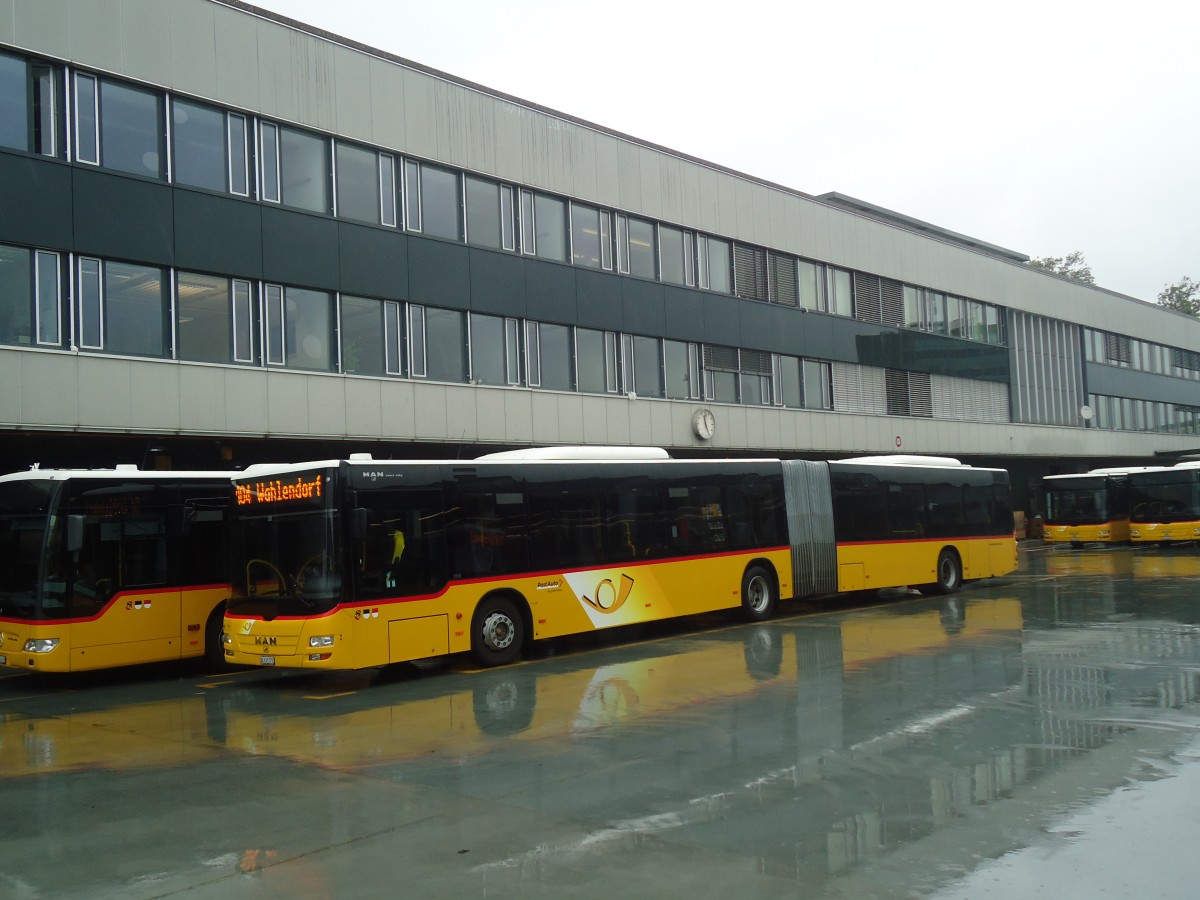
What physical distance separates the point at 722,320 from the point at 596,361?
555cm

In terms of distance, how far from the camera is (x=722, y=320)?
31562 millimetres

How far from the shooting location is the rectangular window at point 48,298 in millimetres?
18062

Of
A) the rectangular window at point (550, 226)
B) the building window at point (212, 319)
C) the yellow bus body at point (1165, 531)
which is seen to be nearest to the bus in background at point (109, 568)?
the building window at point (212, 319)

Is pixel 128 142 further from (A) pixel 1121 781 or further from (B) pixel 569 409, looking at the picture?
(A) pixel 1121 781

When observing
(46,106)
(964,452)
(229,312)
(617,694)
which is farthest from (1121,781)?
(964,452)

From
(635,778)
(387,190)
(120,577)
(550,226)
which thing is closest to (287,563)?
(120,577)

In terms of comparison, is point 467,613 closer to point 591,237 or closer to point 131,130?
point 131,130

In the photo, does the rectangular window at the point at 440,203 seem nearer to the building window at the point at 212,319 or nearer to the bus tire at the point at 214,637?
the building window at the point at 212,319

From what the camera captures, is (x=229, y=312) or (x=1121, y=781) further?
(x=229, y=312)

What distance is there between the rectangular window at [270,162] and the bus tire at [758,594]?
1203 cm

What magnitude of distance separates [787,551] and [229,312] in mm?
11809

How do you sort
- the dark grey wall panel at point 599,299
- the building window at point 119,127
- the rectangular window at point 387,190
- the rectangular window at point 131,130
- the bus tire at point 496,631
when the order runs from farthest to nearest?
the dark grey wall panel at point 599,299
the rectangular window at point 387,190
the rectangular window at point 131,130
the building window at point 119,127
the bus tire at point 496,631

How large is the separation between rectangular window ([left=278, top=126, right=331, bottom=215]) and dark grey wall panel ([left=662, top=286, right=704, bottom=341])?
1070 cm

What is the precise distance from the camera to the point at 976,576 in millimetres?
25438
